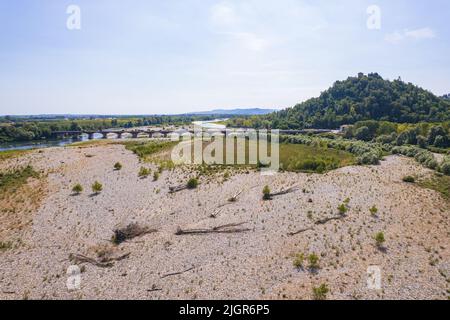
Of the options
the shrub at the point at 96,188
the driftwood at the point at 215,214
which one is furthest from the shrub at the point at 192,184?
the shrub at the point at 96,188

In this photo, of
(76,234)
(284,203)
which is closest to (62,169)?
(76,234)

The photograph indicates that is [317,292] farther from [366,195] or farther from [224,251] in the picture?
[366,195]

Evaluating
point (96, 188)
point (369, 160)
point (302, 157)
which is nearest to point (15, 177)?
point (96, 188)

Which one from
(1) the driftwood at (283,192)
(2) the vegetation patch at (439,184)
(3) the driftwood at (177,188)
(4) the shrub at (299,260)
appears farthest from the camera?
(3) the driftwood at (177,188)

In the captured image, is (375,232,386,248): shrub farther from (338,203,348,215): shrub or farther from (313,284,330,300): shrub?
(313,284,330,300): shrub

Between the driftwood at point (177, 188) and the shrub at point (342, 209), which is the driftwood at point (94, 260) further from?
the shrub at point (342, 209)

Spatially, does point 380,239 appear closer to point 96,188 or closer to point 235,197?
point 235,197
